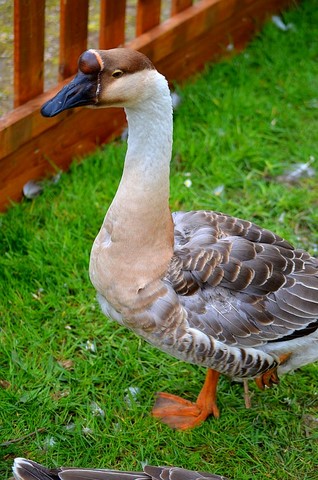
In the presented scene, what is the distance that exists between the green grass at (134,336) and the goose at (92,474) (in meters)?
0.69

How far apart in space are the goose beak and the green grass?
1491mm

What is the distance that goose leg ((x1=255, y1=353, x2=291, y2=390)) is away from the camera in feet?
12.3

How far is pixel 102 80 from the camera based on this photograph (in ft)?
10.2

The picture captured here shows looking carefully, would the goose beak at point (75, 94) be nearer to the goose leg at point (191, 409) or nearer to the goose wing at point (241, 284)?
the goose wing at point (241, 284)

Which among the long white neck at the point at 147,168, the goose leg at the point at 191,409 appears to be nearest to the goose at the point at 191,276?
the long white neck at the point at 147,168

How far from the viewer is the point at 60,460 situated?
12.1 feet

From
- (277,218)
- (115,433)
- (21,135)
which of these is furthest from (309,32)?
(115,433)

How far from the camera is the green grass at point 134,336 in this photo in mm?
3801

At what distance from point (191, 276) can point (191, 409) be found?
0.82 metres

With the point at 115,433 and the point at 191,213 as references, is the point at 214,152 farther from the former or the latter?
the point at 115,433

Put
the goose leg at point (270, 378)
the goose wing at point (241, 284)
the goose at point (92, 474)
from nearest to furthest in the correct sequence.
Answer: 1. the goose at point (92, 474)
2. the goose wing at point (241, 284)
3. the goose leg at point (270, 378)

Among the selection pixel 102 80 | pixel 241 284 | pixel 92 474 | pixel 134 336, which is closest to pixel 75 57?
pixel 134 336

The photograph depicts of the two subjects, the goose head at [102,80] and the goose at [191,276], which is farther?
the goose at [191,276]

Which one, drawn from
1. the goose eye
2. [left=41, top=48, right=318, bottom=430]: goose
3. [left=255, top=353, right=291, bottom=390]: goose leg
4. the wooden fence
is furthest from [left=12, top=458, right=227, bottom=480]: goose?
the wooden fence
